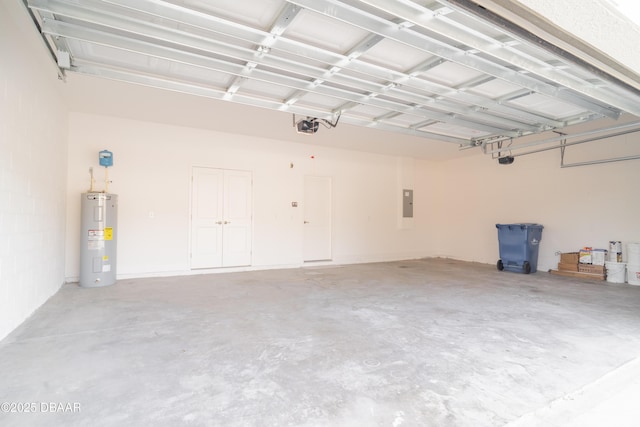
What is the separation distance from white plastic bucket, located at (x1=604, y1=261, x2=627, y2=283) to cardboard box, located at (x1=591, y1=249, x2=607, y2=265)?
141mm

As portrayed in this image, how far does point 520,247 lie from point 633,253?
1744 mm

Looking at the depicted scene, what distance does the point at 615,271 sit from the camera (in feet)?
19.5

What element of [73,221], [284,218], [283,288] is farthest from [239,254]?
[73,221]

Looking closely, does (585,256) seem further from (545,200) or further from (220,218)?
(220,218)

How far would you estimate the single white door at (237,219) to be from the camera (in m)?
6.67

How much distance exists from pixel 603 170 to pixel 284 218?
656 cm

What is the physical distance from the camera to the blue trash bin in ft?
22.4

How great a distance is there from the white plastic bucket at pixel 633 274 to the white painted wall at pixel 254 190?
4453 mm

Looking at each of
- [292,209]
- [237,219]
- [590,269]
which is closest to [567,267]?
[590,269]

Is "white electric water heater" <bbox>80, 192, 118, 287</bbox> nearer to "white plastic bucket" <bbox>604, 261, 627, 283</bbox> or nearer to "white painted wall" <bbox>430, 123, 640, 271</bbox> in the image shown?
"white painted wall" <bbox>430, 123, 640, 271</bbox>

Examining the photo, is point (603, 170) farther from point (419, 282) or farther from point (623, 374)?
point (623, 374)

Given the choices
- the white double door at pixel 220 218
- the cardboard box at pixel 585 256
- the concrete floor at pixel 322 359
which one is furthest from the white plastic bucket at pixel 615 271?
the white double door at pixel 220 218

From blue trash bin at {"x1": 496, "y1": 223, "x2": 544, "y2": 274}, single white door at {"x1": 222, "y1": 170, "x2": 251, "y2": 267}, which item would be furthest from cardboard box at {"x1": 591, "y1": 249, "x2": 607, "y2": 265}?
single white door at {"x1": 222, "y1": 170, "x2": 251, "y2": 267}

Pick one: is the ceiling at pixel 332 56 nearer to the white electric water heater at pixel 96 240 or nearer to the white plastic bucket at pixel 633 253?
the white electric water heater at pixel 96 240
